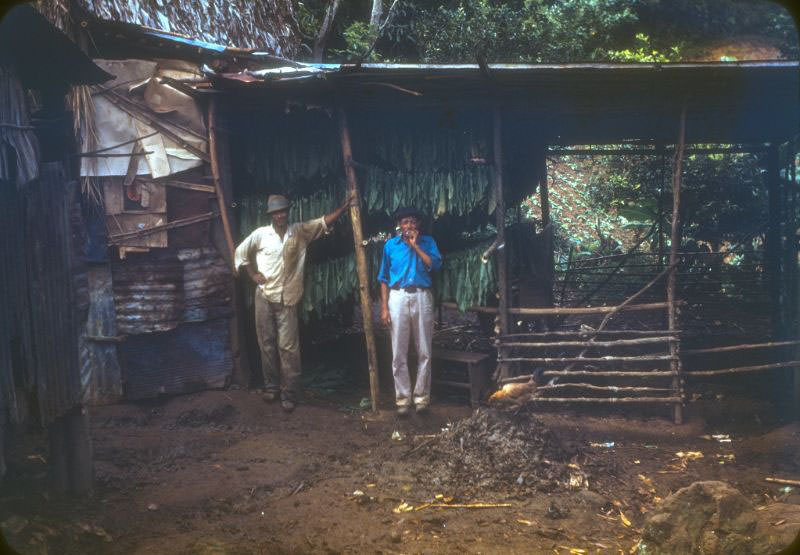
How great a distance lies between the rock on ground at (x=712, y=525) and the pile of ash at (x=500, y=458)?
1338 mm

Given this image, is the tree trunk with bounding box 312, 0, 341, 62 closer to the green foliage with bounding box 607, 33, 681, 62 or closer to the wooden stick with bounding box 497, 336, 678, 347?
the green foliage with bounding box 607, 33, 681, 62

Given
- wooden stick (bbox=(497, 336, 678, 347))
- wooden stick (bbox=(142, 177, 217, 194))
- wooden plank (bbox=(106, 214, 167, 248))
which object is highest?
wooden stick (bbox=(142, 177, 217, 194))

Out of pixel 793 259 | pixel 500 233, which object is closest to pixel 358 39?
pixel 500 233

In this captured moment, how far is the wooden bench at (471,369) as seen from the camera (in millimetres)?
8234

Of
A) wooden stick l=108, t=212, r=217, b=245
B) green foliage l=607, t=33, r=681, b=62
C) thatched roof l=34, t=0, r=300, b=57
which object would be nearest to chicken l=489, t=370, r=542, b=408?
wooden stick l=108, t=212, r=217, b=245

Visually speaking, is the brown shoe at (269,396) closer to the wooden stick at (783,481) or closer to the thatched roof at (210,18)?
the thatched roof at (210,18)

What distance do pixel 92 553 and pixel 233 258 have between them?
4.26 metres

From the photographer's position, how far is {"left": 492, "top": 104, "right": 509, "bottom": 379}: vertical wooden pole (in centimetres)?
779

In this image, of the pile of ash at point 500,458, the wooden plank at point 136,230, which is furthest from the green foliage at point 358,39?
the pile of ash at point 500,458

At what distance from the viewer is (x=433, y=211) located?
26.9 ft

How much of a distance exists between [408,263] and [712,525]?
408cm

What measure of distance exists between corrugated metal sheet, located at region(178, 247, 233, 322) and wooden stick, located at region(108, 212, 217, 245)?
320 millimetres

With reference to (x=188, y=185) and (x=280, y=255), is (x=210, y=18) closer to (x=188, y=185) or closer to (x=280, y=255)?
(x=188, y=185)

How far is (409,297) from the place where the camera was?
7668 mm
